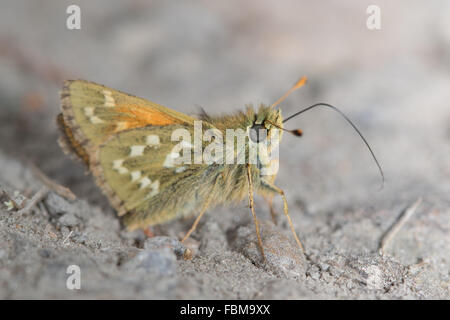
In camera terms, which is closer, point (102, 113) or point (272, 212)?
point (102, 113)

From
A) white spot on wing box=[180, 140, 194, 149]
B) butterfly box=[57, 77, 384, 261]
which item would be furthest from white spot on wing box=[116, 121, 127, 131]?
white spot on wing box=[180, 140, 194, 149]

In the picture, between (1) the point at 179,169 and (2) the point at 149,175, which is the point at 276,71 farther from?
(2) the point at 149,175

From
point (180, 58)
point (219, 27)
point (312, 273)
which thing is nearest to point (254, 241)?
point (312, 273)

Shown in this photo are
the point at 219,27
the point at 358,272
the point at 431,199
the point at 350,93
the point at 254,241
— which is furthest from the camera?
the point at 219,27

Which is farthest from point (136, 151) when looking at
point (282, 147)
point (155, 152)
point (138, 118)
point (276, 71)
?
point (276, 71)
